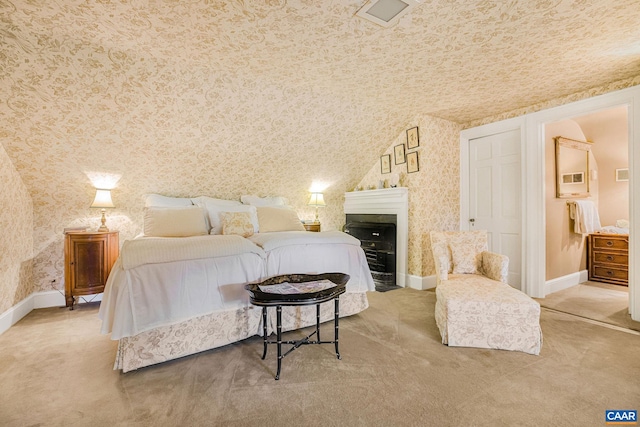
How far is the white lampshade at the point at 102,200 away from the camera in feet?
9.54

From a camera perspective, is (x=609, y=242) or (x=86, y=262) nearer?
(x=86, y=262)

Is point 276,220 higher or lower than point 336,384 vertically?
higher

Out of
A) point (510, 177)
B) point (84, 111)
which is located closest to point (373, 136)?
point (510, 177)

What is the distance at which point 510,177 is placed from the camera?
139 inches

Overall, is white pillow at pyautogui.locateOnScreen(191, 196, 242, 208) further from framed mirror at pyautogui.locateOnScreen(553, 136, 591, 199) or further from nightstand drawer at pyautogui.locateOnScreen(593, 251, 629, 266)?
nightstand drawer at pyautogui.locateOnScreen(593, 251, 629, 266)

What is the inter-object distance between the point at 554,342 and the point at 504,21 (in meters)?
2.37

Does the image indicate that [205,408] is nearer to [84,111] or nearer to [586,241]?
[84,111]

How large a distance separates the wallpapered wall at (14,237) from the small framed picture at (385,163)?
13.8 ft

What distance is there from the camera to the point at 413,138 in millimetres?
3785

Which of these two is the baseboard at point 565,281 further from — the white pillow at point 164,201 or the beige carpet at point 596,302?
the white pillow at point 164,201

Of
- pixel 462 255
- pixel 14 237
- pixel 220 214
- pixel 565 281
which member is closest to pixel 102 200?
pixel 14 237

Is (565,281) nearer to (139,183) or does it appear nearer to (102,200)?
(139,183)

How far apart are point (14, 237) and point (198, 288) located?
7.09ft

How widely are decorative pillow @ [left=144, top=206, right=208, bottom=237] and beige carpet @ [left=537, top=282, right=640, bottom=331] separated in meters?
3.83
